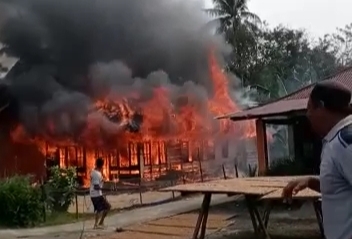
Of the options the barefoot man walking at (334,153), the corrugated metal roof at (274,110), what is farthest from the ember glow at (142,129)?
the barefoot man walking at (334,153)

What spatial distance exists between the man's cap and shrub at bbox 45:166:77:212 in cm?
1167

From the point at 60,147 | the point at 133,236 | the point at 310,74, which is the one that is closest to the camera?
the point at 133,236

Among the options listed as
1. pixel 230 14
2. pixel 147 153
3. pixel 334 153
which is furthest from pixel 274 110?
pixel 230 14

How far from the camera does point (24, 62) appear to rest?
26.0 meters

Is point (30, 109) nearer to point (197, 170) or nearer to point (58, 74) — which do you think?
point (58, 74)

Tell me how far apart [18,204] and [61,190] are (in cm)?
200

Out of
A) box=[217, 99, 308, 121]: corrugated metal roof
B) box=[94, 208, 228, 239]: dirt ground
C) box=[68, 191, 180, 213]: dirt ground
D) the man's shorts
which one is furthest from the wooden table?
box=[68, 191, 180, 213]: dirt ground

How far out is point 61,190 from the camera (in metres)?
13.8

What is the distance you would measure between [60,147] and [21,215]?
12.3 meters

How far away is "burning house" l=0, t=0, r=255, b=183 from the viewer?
23.9m

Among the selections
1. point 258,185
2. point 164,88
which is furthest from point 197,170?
point 258,185

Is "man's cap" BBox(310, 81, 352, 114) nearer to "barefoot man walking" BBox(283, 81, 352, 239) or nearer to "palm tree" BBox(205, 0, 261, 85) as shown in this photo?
"barefoot man walking" BBox(283, 81, 352, 239)

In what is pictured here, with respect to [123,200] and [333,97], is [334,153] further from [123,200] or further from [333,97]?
[123,200]

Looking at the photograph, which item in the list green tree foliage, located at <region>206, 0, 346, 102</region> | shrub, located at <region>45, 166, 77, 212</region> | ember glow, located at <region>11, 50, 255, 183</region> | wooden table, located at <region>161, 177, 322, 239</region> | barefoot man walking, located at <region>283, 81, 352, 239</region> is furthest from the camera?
green tree foliage, located at <region>206, 0, 346, 102</region>
